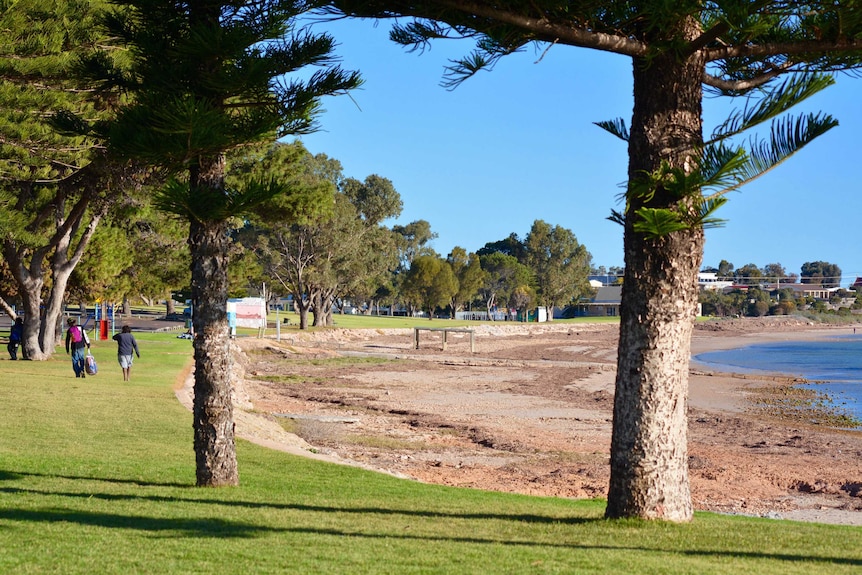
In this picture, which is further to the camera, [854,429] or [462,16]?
[854,429]

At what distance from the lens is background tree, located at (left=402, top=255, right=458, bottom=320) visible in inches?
3593

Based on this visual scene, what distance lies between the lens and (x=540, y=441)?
1730cm

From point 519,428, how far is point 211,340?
1176 centimetres

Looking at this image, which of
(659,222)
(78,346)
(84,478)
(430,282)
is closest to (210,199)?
(84,478)

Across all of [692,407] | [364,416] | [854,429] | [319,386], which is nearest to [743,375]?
[692,407]

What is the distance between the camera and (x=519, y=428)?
1928 centimetres

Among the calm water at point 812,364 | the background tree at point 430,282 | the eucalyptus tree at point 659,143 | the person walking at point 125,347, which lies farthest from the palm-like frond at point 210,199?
the background tree at point 430,282

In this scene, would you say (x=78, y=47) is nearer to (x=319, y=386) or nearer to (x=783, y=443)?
(x=319, y=386)

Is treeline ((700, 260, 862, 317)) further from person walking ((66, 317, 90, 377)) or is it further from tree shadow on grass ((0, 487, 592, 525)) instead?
tree shadow on grass ((0, 487, 592, 525))

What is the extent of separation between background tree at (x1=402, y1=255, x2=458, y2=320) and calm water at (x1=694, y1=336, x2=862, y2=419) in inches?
1252

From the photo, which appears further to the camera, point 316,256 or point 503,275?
point 503,275

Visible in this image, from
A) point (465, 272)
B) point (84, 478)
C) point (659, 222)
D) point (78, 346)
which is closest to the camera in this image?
point (659, 222)

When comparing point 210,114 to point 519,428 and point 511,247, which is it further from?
point 511,247

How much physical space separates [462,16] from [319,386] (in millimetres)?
21343
